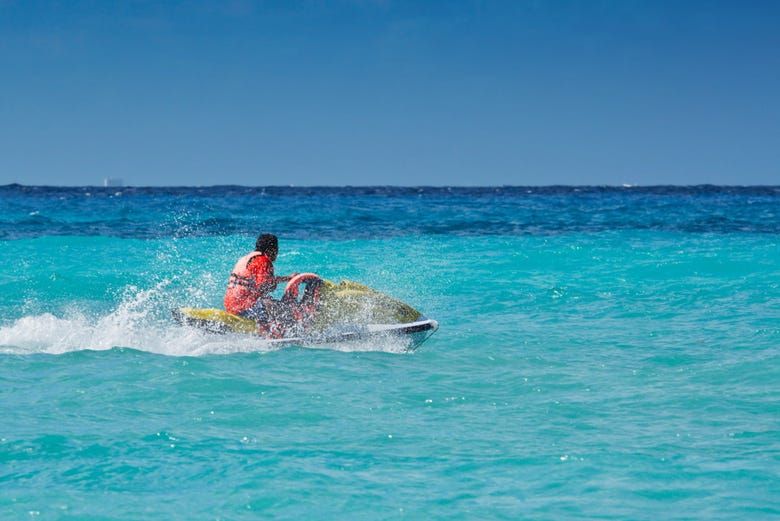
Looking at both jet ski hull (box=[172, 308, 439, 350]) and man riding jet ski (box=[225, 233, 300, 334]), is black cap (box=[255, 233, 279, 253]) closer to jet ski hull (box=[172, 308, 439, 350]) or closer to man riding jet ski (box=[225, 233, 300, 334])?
man riding jet ski (box=[225, 233, 300, 334])

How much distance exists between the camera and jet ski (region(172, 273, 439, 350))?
1043 centimetres

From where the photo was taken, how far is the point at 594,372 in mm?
9695

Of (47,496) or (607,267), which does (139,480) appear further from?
(607,267)

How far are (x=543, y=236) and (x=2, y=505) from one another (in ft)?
83.3

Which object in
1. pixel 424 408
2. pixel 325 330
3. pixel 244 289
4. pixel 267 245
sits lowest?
pixel 424 408

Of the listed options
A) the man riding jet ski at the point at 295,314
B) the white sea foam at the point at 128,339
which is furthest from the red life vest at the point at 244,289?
the white sea foam at the point at 128,339

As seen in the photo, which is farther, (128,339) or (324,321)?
(128,339)

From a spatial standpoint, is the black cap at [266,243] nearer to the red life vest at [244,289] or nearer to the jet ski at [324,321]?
the red life vest at [244,289]

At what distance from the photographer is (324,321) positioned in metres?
10.5

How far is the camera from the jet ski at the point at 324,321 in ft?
34.2

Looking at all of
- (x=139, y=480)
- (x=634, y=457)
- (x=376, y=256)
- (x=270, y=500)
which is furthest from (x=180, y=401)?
(x=376, y=256)

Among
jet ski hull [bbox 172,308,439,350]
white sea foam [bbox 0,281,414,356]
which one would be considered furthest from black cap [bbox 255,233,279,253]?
white sea foam [bbox 0,281,414,356]

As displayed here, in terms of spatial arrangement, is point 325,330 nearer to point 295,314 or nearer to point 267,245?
point 295,314

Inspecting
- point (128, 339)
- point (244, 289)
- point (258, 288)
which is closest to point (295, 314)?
point (258, 288)
